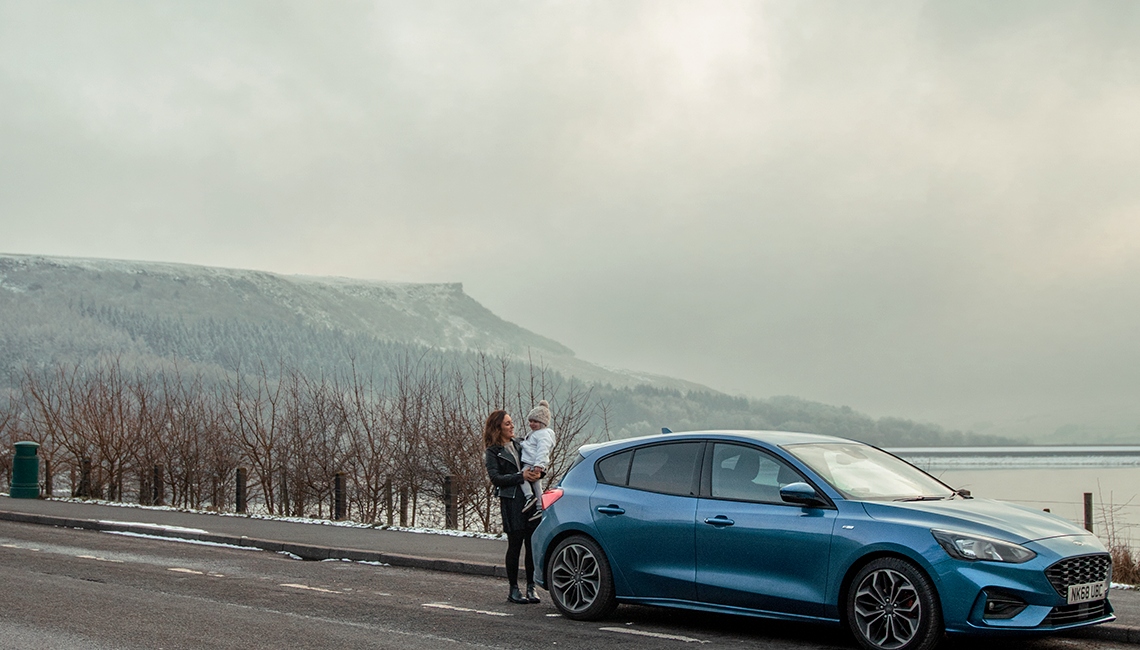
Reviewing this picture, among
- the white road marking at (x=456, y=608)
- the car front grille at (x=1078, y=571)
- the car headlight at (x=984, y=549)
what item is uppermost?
the car headlight at (x=984, y=549)

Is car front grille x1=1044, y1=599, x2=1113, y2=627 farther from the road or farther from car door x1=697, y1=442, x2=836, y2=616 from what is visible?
car door x1=697, y1=442, x2=836, y2=616

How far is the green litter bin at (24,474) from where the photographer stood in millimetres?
31288

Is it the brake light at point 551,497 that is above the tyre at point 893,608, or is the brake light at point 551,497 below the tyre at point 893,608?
above

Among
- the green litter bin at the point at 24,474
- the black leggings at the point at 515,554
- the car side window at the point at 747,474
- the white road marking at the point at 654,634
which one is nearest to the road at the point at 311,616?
the white road marking at the point at 654,634

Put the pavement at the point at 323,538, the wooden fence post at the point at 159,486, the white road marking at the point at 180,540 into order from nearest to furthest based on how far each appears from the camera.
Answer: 1. the pavement at the point at 323,538
2. the white road marking at the point at 180,540
3. the wooden fence post at the point at 159,486

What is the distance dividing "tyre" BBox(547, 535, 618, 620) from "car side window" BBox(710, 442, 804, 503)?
1230 millimetres

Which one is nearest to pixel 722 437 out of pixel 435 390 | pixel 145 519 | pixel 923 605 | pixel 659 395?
pixel 923 605

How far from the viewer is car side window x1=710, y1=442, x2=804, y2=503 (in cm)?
869

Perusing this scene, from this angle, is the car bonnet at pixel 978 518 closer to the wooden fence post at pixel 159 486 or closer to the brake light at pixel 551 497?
the brake light at pixel 551 497

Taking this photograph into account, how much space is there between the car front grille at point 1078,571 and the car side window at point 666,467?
8.93 feet

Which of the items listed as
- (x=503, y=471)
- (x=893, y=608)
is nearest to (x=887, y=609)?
(x=893, y=608)

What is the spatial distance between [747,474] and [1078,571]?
7.83 ft

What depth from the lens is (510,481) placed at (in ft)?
35.5

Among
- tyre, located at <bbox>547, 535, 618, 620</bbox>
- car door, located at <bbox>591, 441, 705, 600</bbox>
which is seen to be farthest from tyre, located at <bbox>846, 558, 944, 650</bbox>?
tyre, located at <bbox>547, 535, 618, 620</bbox>
